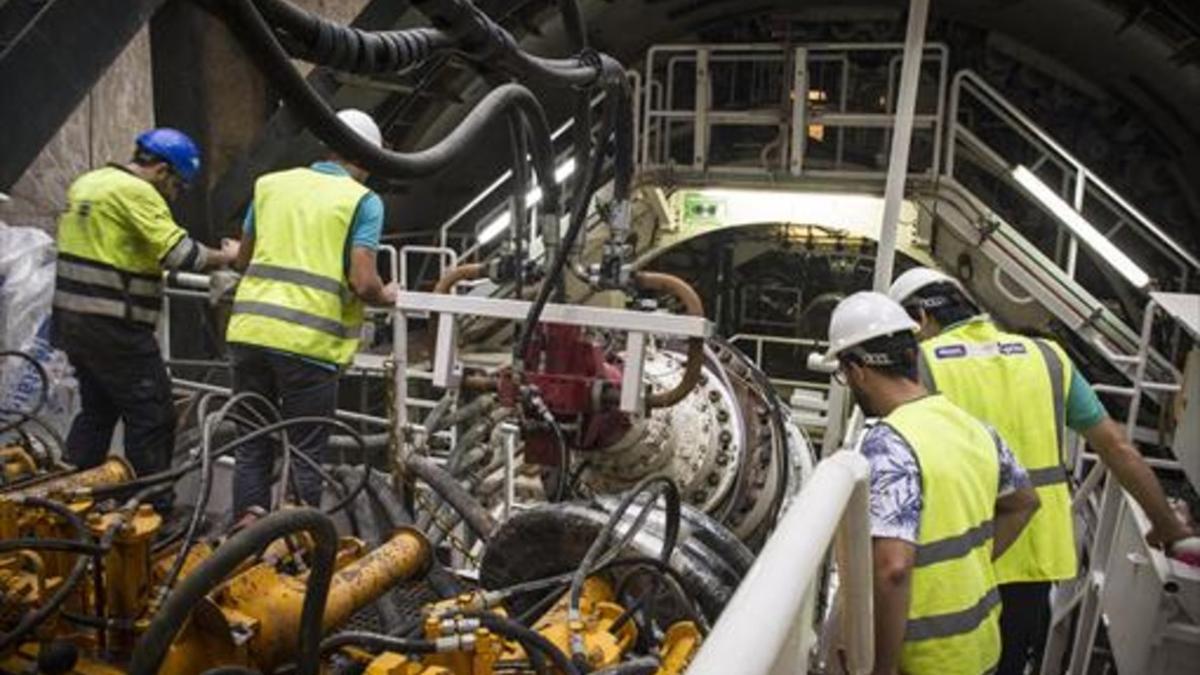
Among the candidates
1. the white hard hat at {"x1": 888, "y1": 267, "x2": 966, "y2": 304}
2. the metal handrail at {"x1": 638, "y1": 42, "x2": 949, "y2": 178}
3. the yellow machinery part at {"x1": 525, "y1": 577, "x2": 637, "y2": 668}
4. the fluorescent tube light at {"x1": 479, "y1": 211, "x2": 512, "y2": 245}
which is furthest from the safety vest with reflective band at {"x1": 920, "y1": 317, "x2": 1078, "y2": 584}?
the fluorescent tube light at {"x1": 479, "y1": 211, "x2": 512, "y2": 245}

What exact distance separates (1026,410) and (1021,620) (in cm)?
64

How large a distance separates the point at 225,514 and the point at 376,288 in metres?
1.32

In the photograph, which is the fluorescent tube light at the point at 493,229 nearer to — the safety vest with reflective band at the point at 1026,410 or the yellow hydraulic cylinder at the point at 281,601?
the safety vest with reflective band at the point at 1026,410

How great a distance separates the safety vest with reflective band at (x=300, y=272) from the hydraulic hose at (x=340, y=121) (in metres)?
1.24

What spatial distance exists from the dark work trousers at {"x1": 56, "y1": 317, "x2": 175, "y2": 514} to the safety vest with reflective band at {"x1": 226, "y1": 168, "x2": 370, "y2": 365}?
0.45 metres

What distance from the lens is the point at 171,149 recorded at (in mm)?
3307

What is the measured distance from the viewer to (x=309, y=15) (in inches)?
48.7

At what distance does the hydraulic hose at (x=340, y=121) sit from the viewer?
110 cm

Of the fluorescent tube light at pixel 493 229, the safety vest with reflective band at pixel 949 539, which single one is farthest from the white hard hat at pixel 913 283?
the fluorescent tube light at pixel 493 229

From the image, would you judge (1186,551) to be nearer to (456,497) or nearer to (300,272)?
(456,497)

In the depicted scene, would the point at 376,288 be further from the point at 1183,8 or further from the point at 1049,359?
the point at 1183,8

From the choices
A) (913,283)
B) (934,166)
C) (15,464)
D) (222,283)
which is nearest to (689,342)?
(913,283)

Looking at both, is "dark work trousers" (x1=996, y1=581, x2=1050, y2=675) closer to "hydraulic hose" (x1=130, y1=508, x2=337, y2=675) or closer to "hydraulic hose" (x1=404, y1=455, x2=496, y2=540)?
"hydraulic hose" (x1=404, y1=455, x2=496, y2=540)

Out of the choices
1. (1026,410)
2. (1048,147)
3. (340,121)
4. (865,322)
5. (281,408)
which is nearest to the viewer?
(340,121)
